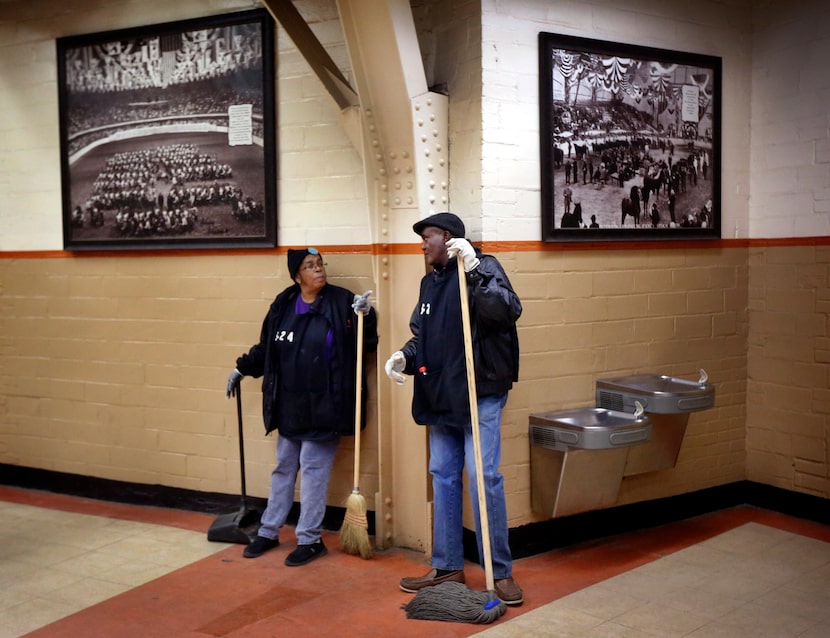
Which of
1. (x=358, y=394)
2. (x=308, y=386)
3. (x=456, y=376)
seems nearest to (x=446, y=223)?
(x=456, y=376)

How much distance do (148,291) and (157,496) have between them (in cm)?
140

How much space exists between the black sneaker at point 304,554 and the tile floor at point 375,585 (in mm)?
61

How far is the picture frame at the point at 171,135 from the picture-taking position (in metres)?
5.74

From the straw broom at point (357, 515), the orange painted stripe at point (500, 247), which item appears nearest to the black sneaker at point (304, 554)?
the straw broom at point (357, 515)

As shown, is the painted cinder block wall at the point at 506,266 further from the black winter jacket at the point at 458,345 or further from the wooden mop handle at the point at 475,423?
the wooden mop handle at the point at 475,423

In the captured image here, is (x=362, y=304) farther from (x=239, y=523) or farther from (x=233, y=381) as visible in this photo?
(x=239, y=523)

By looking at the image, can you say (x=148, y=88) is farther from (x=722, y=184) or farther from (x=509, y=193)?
(x=722, y=184)

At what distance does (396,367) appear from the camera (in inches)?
187

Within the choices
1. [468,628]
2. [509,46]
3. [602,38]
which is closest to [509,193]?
[509,46]

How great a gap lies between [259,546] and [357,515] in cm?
65

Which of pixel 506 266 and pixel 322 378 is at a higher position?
pixel 506 266

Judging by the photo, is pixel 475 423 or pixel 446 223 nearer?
pixel 475 423

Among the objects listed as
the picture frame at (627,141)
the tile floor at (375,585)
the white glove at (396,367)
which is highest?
the picture frame at (627,141)

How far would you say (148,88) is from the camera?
6.07 m
